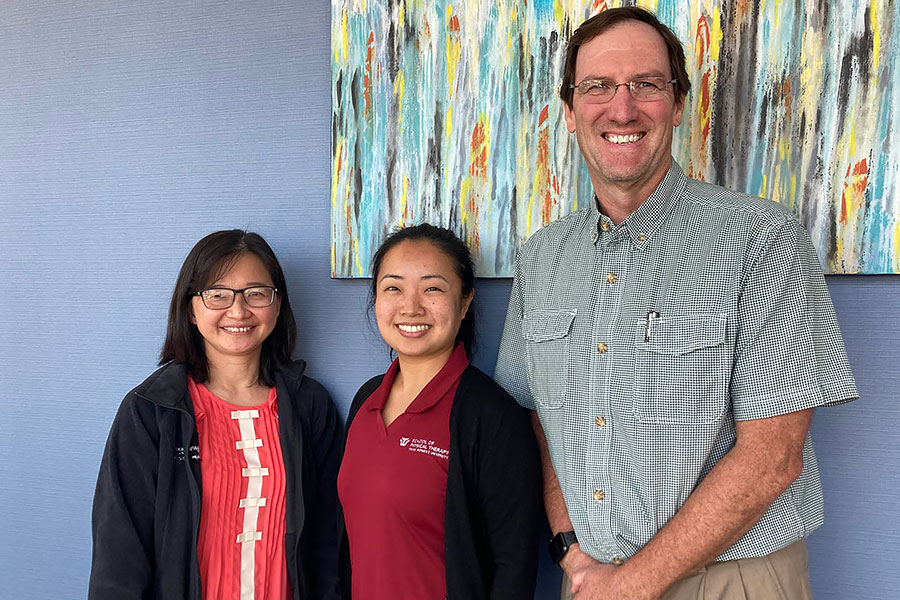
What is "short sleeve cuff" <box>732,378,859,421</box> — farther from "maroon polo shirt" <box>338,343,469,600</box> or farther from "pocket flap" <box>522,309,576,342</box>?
"maroon polo shirt" <box>338,343,469,600</box>

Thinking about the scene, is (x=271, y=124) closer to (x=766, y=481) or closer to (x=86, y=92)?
(x=86, y=92)

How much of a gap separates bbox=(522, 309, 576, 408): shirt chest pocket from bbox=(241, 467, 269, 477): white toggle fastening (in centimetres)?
73

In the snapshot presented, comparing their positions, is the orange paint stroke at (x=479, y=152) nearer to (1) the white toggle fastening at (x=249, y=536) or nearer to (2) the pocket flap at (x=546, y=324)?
(2) the pocket flap at (x=546, y=324)

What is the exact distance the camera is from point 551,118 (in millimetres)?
1695

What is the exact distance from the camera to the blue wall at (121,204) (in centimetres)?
198

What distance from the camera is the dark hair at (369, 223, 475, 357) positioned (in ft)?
5.43

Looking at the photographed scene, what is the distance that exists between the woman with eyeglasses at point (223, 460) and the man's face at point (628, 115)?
955 mm

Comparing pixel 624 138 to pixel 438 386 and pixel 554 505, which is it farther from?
pixel 554 505

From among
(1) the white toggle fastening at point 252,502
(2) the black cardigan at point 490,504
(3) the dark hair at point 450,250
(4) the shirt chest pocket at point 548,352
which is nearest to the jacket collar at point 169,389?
(1) the white toggle fastening at point 252,502

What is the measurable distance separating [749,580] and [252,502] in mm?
1141

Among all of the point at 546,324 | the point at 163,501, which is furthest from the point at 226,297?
the point at 546,324

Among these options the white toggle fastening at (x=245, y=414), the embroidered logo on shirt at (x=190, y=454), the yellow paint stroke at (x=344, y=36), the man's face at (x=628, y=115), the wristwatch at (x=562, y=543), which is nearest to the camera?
the man's face at (x=628, y=115)

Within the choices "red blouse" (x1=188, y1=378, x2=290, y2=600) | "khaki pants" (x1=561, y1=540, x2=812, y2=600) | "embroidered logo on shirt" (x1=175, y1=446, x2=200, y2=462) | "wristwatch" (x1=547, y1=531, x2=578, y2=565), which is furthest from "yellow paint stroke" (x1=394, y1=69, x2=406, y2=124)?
"khaki pants" (x1=561, y1=540, x2=812, y2=600)

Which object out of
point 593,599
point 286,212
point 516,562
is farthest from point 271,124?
point 593,599
